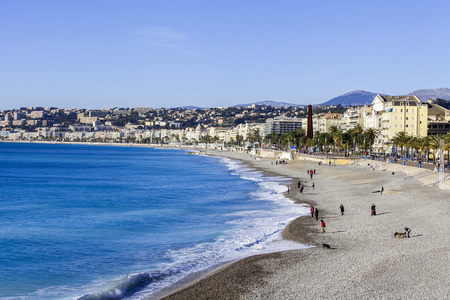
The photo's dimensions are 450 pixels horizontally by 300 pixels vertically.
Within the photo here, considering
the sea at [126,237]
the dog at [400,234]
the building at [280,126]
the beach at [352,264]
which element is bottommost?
the sea at [126,237]

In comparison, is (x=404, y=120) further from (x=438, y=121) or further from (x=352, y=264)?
A: (x=352, y=264)

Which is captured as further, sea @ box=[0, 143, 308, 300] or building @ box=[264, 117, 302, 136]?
building @ box=[264, 117, 302, 136]

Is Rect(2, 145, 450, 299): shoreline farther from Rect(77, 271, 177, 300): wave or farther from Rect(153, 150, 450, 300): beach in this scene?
Rect(77, 271, 177, 300): wave

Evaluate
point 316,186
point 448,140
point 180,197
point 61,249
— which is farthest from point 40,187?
point 448,140

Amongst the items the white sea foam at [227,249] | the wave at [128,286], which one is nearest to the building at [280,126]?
the white sea foam at [227,249]

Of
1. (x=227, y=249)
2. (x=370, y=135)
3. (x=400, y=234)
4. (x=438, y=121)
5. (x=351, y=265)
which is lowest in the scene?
(x=227, y=249)

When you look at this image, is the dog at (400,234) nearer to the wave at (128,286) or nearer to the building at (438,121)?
the wave at (128,286)

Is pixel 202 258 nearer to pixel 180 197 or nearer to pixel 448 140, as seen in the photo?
pixel 180 197

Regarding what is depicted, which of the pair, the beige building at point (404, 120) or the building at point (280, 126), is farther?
the building at point (280, 126)

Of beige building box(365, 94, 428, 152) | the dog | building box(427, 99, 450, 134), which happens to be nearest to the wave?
the dog

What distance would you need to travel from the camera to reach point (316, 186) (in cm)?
4181

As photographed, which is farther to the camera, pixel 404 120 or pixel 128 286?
pixel 404 120

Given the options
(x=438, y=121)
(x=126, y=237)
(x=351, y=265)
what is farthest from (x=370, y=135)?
(x=351, y=265)

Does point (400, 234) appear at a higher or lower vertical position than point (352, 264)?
higher
